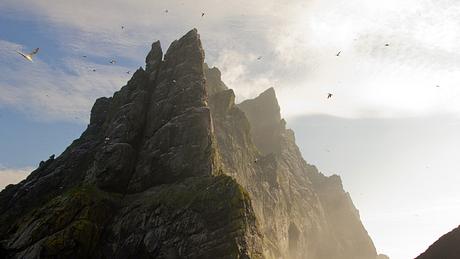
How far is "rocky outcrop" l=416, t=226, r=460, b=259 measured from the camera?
2633 cm

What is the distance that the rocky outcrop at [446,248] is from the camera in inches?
1037

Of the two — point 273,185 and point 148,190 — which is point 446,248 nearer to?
point 148,190

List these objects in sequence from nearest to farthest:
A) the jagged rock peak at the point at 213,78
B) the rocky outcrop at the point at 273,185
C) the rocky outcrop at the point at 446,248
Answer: the rocky outcrop at the point at 446,248
the rocky outcrop at the point at 273,185
the jagged rock peak at the point at 213,78

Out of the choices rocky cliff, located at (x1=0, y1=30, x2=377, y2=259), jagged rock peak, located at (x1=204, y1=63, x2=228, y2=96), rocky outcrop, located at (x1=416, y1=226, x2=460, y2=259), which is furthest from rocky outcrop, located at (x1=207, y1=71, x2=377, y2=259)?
rocky outcrop, located at (x1=416, y1=226, x2=460, y2=259)

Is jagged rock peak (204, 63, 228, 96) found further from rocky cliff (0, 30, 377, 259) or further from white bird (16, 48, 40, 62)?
white bird (16, 48, 40, 62)

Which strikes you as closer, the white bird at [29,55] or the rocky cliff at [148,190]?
the white bird at [29,55]

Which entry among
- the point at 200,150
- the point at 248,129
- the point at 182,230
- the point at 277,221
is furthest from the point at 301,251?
the point at 182,230

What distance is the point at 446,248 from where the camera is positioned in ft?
88.2

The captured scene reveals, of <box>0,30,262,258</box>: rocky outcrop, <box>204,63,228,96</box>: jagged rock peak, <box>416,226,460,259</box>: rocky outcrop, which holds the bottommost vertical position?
<box>416,226,460,259</box>: rocky outcrop

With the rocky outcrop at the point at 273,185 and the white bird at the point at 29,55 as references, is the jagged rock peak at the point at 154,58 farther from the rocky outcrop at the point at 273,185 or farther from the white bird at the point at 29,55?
the white bird at the point at 29,55

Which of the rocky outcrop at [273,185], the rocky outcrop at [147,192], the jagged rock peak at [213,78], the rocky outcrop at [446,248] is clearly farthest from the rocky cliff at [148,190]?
the jagged rock peak at [213,78]

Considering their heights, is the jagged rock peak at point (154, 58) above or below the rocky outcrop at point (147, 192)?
above

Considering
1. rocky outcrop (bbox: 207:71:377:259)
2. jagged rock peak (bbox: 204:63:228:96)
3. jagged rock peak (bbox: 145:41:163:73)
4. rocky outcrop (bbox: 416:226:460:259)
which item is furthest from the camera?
jagged rock peak (bbox: 204:63:228:96)

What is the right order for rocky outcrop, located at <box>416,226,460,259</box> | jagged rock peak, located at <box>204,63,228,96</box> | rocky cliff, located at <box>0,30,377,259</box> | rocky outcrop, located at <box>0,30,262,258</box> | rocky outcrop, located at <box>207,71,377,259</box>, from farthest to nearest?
jagged rock peak, located at <box>204,63,228,96</box> → rocky outcrop, located at <box>207,71,377,259</box> → rocky cliff, located at <box>0,30,377,259</box> → rocky outcrop, located at <box>0,30,262,258</box> → rocky outcrop, located at <box>416,226,460,259</box>
